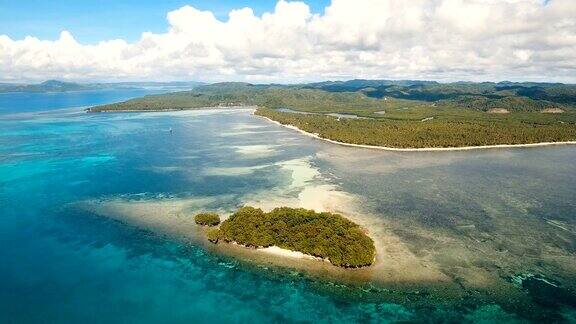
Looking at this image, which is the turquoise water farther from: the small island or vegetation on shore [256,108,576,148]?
vegetation on shore [256,108,576,148]

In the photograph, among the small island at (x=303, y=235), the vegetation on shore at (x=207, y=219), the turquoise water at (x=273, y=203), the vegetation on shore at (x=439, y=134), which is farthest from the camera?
the vegetation on shore at (x=439, y=134)

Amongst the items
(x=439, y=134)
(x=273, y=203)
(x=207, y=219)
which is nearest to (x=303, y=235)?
(x=207, y=219)

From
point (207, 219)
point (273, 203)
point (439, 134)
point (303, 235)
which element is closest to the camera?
point (303, 235)

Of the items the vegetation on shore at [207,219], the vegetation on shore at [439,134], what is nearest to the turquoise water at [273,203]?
the vegetation on shore at [207,219]

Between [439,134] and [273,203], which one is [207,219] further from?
[439,134]

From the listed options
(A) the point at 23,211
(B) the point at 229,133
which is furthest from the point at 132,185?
(B) the point at 229,133

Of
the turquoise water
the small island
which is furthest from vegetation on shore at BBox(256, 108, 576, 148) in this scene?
the small island

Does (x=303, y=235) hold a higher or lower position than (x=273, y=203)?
higher

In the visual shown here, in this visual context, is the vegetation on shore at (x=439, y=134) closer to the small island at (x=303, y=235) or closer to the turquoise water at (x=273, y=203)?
the turquoise water at (x=273, y=203)
